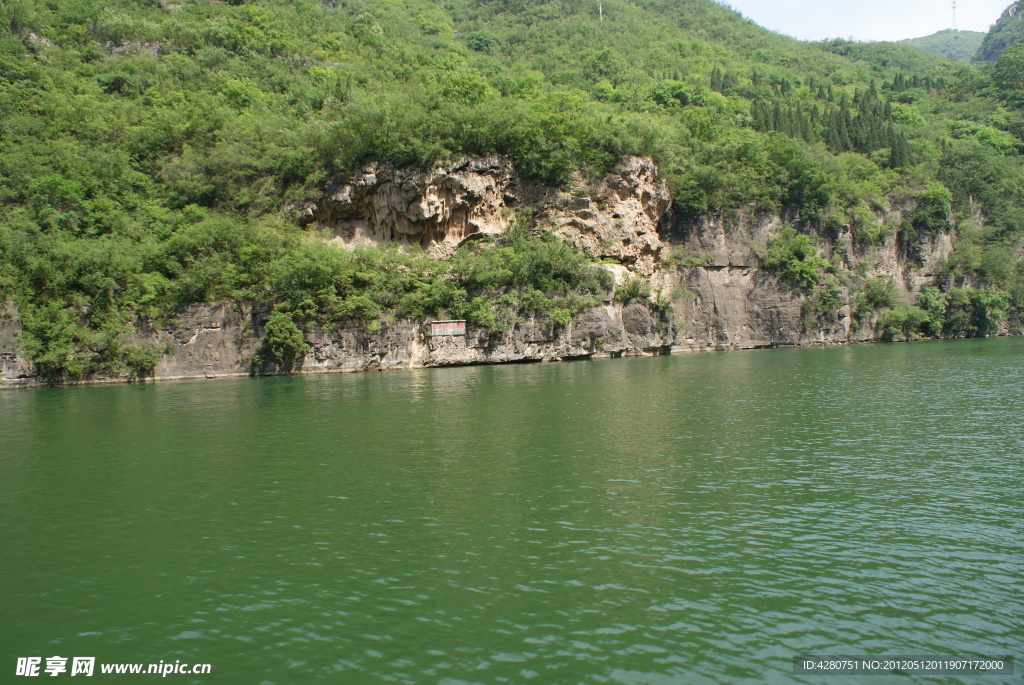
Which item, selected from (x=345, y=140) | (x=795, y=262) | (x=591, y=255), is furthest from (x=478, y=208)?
(x=795, y=262)

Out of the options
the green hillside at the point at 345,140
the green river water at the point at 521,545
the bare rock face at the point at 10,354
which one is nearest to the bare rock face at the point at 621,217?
the green hillside at the point at 345,140

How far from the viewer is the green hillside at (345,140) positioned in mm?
49656

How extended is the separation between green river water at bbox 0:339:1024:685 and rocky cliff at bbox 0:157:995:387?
25684 mm

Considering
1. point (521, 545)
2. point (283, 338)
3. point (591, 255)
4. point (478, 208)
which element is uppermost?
point (478, 208)

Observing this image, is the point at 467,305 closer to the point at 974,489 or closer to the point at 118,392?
the point at 118,392

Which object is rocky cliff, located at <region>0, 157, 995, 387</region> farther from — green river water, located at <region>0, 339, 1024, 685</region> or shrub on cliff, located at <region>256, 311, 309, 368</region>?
green river water, located at <region>0, 339, 1024, 685</region>

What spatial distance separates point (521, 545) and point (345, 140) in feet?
179

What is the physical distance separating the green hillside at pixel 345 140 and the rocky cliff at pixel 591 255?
5.58 ft

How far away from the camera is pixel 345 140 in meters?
59.2

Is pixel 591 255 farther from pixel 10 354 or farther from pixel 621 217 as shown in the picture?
pixel 10 354

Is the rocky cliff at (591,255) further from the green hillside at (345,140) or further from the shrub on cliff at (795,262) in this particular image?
the green hillside at (345,140)

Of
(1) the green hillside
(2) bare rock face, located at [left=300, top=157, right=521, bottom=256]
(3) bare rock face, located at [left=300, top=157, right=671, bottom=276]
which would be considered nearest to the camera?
(1) the green hillside

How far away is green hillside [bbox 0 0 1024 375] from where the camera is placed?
163 feet

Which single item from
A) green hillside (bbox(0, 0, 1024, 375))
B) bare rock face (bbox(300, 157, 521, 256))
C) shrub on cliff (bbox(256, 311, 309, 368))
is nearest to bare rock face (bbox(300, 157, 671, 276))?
bare rock face (bbox(300, 157, 521, 256))
